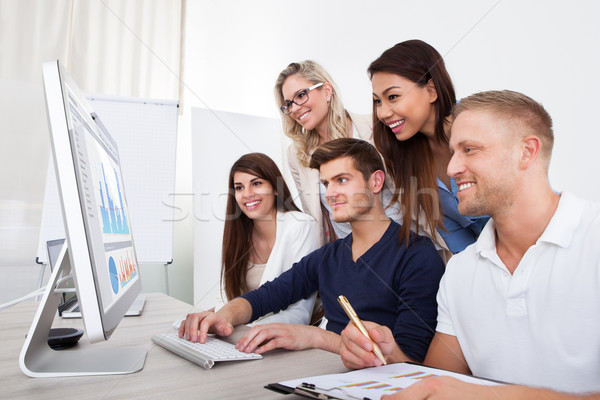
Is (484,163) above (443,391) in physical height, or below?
above

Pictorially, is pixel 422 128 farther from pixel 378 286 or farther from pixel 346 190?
pixel 378 286

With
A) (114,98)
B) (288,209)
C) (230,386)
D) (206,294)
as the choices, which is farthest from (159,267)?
(230,386)

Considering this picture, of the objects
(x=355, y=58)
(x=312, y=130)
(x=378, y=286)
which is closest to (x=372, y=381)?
(x=378, y=286)

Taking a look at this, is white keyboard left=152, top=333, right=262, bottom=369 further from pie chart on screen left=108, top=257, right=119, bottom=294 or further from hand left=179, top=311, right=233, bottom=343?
pie chart on screen left=108, top=257, right=119, bottom=294

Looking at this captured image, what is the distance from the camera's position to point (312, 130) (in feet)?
7.18

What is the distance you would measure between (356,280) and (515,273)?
49 cm

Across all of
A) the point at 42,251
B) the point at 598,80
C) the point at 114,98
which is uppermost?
the point at 114,98

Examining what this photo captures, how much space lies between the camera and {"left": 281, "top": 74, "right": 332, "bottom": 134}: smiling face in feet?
6.84

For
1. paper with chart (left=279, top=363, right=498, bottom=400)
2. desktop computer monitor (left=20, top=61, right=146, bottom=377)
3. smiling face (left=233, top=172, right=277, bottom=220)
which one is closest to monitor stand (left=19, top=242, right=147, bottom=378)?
desktop computer monitor (left=20, top=61, right=146, bottom=377)

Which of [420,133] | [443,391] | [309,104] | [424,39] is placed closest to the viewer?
[443,391]

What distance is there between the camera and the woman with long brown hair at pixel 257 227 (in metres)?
1.75

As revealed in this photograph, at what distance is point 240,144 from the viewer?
10.0 feet

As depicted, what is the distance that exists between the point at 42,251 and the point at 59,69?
2.09 metres

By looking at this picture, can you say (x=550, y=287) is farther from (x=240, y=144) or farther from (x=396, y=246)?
(x=240, y=144)
